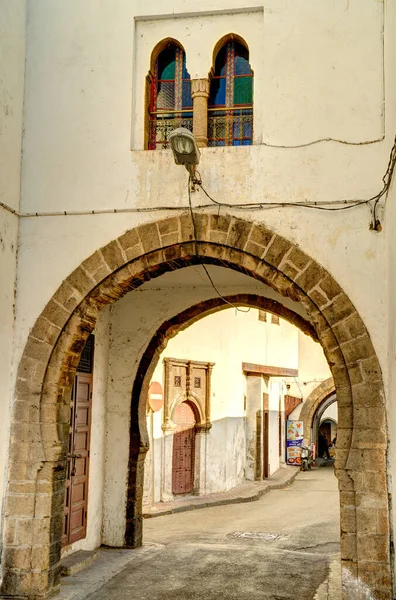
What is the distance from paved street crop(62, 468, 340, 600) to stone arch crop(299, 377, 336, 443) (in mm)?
11394

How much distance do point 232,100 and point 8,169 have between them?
2.33 metres

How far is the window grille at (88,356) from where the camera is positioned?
8625 millimetres

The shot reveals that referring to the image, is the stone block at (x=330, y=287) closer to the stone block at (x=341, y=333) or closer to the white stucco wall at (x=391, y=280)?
the stone block at (x=341, y=333)

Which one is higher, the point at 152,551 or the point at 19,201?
the point at 19,201

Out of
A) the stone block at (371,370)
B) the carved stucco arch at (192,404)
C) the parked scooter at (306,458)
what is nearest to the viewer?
the stone block at (371,370)

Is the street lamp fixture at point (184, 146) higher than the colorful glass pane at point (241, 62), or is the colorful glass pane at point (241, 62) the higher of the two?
the colorful glass pane at point (241, 62)

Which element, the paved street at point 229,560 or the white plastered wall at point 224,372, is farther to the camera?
the white plastered wall at point 224,372

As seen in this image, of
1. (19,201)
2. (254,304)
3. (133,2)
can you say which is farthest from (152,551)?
(133,2)

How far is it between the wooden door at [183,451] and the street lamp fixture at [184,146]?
896 cm

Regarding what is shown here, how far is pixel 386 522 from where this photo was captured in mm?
5746

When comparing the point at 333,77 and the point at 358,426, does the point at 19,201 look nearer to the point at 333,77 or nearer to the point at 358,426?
the point at 333,77

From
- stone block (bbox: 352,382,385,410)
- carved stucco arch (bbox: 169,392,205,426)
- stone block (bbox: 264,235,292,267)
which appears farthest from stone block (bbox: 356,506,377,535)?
carved stucco arch (bbox: 169,392,205,426)

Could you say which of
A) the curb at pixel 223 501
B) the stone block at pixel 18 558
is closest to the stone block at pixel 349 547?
the stone block at pixel 18 558

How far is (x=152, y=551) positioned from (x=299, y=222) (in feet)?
16.1
